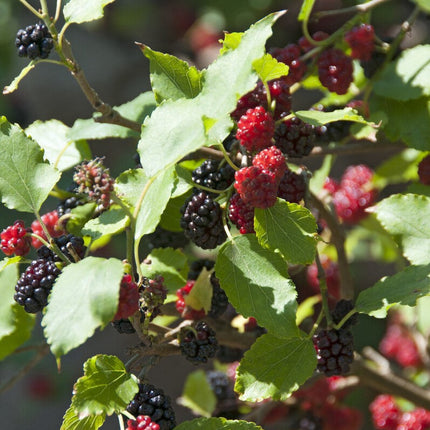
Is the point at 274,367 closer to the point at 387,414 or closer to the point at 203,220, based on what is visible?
the point at 203,220

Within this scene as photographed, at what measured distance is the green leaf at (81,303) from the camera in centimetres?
55

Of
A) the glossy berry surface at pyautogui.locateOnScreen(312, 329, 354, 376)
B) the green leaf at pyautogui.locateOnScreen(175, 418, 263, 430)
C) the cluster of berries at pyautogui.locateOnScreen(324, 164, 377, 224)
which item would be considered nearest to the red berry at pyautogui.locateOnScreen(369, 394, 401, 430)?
the cluster of berries at pyautogui.locateOnScreen(324, 164, 377, 224)

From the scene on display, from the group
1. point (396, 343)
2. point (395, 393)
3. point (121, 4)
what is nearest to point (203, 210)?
point (395, 393)

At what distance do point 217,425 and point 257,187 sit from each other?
0.88 ft

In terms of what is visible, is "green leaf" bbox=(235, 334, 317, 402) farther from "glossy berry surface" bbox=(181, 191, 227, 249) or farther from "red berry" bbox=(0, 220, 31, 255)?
"red berry" bbox=(0, 220, 31, 255)

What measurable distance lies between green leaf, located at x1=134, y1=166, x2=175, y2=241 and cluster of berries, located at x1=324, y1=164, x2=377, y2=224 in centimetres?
71

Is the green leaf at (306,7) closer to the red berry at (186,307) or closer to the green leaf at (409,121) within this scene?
the green leaf at (409,121)

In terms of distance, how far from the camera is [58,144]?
0.96 m

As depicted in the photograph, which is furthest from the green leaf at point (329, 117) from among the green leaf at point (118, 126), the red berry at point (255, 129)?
the green leaf at point (118, 126)

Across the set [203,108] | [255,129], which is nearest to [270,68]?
[255,129]

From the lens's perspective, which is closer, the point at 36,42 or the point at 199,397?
the point at 36,42

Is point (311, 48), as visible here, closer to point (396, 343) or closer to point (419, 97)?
point (419, 97)

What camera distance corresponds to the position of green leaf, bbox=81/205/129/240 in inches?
28.1

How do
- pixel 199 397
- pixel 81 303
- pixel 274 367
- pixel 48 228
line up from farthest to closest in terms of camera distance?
pixel 199 397, pixel 48 228, pixel 274 367, pixel 81 303
